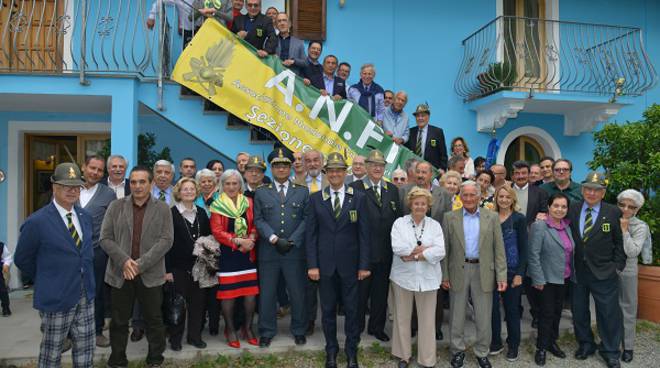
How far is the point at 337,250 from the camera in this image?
438cm

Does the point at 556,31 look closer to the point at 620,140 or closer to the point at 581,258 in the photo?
the point at 620,140

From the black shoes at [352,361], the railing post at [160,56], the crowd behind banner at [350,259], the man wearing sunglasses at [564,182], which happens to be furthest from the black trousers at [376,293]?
the railing post at [160,56]

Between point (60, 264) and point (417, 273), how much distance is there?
9.43 ft

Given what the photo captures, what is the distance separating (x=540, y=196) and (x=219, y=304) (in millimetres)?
3707

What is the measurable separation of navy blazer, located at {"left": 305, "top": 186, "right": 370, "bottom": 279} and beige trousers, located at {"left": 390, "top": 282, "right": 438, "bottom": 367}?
452 mm

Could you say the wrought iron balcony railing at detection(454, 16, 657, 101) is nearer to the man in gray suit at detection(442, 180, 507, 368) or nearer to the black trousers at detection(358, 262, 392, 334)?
the man in gray suit at detection(442, 180, 507, 368)

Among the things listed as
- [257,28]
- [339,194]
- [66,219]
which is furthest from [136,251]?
[257,28]

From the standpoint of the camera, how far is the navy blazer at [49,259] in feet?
11.1

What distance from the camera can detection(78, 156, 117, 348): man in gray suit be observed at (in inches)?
178

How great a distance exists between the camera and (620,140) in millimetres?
6375

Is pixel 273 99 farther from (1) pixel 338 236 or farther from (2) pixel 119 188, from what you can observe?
(1) pixel 338 236

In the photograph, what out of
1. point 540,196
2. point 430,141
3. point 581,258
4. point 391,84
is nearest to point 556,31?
point 391,84

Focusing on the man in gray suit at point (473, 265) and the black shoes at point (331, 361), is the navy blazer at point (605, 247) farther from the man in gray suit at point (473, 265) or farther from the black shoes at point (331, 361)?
the black shoes at point (331, 361)

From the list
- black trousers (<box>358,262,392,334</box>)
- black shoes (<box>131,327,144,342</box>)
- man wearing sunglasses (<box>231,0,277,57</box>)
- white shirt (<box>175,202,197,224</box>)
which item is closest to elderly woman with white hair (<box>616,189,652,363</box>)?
black trousers (<box>358,262,392,334</box>)
